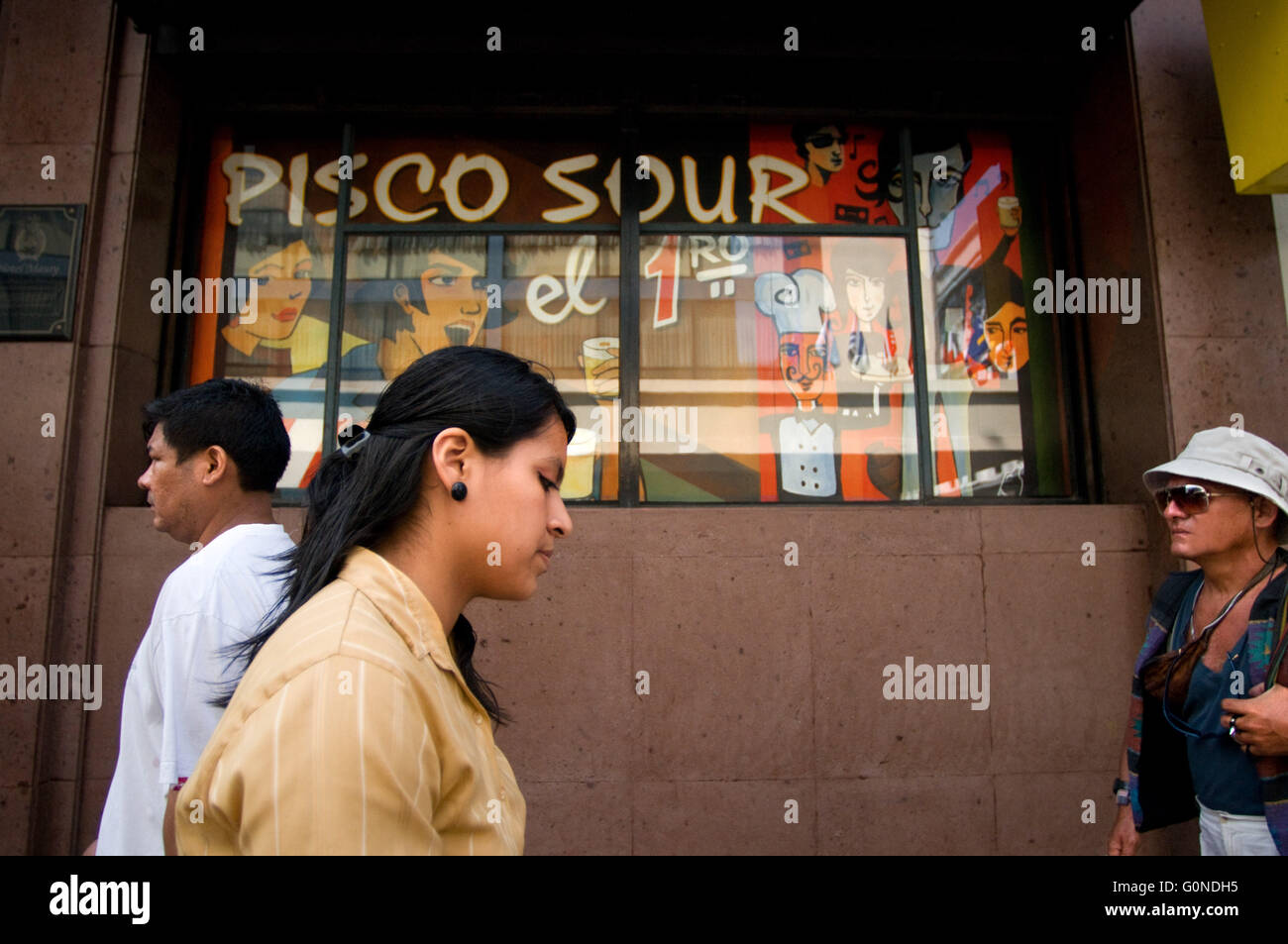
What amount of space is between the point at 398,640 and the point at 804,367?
4587mm

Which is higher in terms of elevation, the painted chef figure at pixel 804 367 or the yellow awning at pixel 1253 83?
the yellow awning at pixel 1253 83

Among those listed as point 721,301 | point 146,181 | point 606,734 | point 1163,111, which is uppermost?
point 1163,111

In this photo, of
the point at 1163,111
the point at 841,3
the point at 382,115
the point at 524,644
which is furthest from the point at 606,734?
the point at 1163,111

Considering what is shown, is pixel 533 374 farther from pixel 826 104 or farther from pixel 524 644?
pixel 826 104

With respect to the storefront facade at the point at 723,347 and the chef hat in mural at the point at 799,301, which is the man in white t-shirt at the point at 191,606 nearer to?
the storefront facade at the point at 723,347

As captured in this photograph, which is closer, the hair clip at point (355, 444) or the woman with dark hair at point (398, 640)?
the woman with dark hair at point (398, 640)

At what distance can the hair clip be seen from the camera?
1.49 m

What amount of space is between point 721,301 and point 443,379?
13.9ft

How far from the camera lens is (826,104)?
5.57 meters

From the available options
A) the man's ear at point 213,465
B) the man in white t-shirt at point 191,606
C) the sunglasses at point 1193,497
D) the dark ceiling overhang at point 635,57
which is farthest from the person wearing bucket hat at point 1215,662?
the dark ceiling overhang at point 635,57

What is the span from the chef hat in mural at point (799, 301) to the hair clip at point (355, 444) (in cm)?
426

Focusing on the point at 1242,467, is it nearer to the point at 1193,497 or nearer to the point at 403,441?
the point at 1193,497

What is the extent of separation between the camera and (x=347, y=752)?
976 mm

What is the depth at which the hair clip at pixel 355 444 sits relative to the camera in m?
1.49
